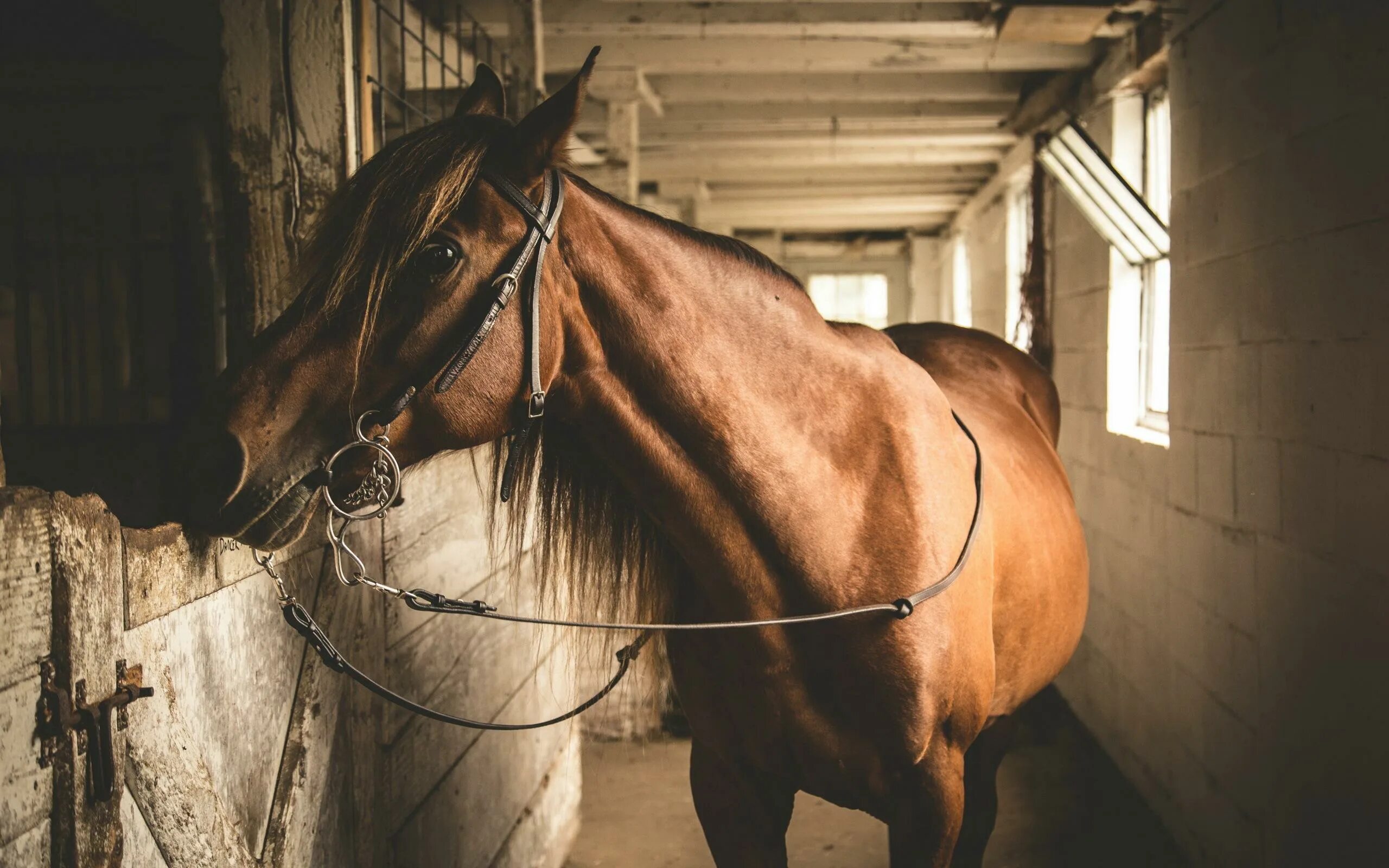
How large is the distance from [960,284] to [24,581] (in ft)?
30.6

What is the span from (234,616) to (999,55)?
4034 millimetres

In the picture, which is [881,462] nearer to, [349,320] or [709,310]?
[709,310]

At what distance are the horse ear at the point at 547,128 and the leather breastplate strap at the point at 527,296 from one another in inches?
1.3

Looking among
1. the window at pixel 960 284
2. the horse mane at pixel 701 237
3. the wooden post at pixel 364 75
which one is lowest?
the horse mane at pixel 701 237

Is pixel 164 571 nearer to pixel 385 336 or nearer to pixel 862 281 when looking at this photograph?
pixel 385 336

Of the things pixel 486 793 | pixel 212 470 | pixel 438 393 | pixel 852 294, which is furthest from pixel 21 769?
pixel 852 294

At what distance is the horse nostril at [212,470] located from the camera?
42.7 inches

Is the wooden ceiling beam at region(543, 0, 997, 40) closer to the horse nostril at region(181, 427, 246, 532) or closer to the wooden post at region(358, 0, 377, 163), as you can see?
the wooden post at region(358, 0, 377, 163)

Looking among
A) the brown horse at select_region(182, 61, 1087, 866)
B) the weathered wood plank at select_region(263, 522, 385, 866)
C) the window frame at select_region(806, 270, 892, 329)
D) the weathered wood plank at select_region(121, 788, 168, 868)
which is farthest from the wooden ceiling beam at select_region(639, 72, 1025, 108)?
the window frame at select_region(806, 270, 892, 329)

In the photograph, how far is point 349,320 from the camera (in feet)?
3.80

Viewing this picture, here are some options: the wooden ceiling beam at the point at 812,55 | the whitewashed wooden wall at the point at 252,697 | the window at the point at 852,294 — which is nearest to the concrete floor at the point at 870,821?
the whitewashed wooden wall at the point at 252,697

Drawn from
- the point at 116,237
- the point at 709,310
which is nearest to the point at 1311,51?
the point at 709,310

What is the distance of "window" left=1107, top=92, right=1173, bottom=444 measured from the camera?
3588mm

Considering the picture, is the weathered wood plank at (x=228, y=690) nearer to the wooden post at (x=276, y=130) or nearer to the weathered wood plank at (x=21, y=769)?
the weathered wood plank at (x=21, y=769)
